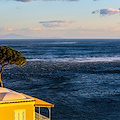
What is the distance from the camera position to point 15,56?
4369cm

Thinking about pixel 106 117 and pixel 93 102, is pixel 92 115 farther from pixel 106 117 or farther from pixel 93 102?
pixel 93 102


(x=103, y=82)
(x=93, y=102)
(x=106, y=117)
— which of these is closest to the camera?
(x=106, y=117)

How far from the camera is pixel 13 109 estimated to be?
84.3ft

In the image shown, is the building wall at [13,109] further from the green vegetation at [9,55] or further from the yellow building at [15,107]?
the green vegetation at [9,55]

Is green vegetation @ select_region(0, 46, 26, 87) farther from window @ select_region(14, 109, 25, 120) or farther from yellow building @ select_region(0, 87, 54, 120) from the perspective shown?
window @ select_region(14, 109, 25, 120)

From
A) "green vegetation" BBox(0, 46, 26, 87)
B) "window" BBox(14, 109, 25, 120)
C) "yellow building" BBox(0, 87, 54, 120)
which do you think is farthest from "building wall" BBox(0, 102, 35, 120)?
"green vegetation" BBox(0, 46, 26, 87)

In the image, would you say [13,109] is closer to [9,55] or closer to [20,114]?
[20,114]

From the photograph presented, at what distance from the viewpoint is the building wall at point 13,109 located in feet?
83.5

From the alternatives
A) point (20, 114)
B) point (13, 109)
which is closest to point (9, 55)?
point (20, 114)

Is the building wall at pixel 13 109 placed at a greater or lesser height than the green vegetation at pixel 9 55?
lesser

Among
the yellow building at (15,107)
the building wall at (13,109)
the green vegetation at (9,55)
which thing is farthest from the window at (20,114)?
the green vegetation at (9,55)

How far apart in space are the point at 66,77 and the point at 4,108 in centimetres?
4759

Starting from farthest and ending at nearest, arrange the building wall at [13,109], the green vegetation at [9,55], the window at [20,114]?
the green vegetation at [9,55]
the window at [20,114]
the building wall at [13,109]

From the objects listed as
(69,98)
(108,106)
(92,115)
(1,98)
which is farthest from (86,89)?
(1,98)
